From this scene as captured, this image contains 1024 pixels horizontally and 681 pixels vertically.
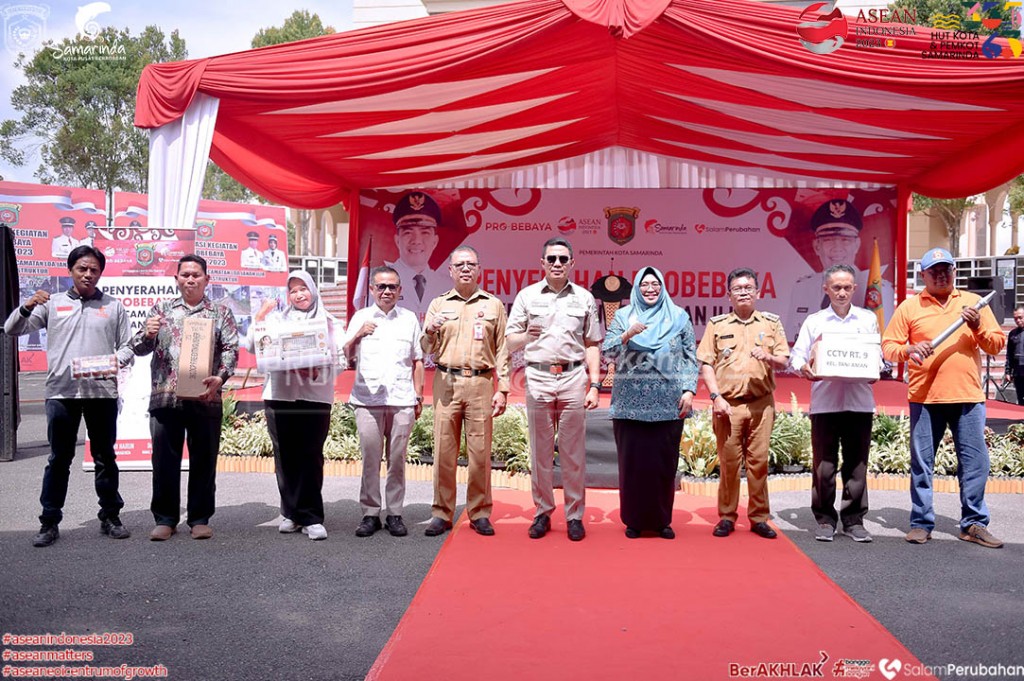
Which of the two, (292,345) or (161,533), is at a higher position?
(292,345)

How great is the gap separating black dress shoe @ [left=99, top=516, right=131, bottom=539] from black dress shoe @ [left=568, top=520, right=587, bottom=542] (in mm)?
2639

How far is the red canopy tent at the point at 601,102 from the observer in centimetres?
542

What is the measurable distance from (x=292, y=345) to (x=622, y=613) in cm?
244

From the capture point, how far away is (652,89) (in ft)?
24.4

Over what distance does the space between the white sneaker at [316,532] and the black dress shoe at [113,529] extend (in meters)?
1.06

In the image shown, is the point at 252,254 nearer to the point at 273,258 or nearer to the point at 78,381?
the point at 273,258

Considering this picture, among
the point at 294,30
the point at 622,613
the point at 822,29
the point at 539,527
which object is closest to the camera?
the point at 622,613

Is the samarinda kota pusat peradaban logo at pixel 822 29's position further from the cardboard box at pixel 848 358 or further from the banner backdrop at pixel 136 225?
the banner backdrop at pixel 136 225

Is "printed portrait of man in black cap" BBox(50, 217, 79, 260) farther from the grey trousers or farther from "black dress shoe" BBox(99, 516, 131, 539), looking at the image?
the grey trousers

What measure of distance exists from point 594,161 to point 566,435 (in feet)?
23.8

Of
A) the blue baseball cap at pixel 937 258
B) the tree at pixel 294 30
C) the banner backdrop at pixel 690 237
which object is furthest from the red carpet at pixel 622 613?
the tree at pixel 294 30

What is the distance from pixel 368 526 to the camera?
16.0 feet

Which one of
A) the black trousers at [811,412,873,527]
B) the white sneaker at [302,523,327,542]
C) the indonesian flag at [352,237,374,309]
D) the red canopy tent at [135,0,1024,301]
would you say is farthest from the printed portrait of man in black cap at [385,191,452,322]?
A: the black trousers at [811,412,873,527]

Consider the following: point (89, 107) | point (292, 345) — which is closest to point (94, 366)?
point (292, 345)
